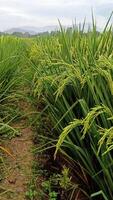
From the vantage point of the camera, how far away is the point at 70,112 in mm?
2246

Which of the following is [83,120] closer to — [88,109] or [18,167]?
[88,109]

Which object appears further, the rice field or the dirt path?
the dirt path

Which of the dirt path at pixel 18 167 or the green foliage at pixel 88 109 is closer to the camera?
the green foliage at pixel 88 109

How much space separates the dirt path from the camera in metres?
2.23

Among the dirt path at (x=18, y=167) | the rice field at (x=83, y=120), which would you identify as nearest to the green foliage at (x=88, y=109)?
the rice field at (x=83, y=120)

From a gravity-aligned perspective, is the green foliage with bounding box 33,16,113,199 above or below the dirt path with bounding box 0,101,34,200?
above

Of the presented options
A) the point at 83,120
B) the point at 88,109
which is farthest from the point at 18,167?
the point at 83,120

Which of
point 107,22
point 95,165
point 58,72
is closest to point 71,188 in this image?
point 95,165

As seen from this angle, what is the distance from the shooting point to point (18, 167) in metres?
2.47

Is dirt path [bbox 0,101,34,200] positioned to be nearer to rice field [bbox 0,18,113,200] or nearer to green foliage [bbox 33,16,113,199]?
rice field [bbox 0,18,113,200]

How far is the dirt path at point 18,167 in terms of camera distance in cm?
223

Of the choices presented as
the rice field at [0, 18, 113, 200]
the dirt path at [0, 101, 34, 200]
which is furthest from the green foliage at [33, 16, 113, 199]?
the dirt path at [0, 101, 34, 200]

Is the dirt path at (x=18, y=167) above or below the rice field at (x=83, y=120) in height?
below

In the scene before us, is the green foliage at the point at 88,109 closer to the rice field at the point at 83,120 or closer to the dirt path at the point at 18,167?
the rice field at the point at 83,120
